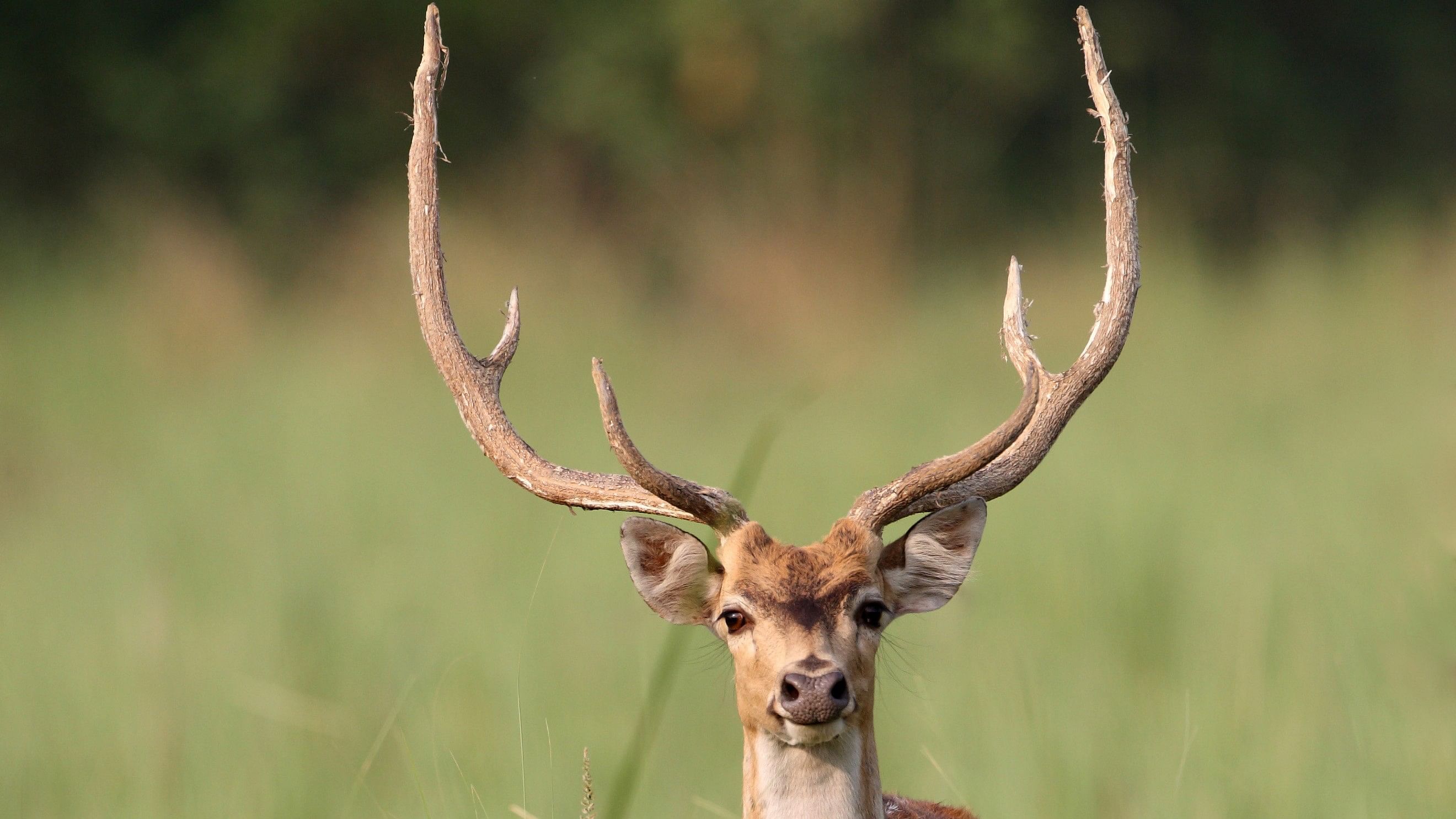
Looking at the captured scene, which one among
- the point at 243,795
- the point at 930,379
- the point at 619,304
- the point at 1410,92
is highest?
the point at 1410,92

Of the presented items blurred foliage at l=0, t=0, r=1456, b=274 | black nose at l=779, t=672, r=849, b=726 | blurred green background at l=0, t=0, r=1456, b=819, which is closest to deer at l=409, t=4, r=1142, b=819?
black nose at l=779, t=672, r=849, b=726

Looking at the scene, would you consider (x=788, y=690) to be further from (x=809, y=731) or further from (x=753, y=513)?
(x=753, y=513)

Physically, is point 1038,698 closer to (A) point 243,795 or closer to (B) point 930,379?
(A) point 243,795

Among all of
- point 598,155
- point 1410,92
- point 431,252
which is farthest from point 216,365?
point 1410,92

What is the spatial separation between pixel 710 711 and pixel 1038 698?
51.1 inches

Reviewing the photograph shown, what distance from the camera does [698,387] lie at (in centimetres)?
1262

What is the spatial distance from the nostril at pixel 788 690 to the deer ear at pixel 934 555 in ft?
1.67

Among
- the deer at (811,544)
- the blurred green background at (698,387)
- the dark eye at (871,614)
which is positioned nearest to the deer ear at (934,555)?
the deer at (811,544)

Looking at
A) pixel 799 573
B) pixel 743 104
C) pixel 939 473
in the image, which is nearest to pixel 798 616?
pixel 799 573

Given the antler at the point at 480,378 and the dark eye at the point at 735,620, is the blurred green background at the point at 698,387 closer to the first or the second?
the dark eye at the point at 735,620

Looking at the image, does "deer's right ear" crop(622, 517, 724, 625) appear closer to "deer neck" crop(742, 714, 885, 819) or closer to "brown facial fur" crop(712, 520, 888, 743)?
"brown facial fur" crop(712, 520, 888, 743)

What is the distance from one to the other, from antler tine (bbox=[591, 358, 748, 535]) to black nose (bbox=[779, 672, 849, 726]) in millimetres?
475

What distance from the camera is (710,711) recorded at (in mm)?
6195

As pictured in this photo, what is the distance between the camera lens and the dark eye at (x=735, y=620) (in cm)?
326
